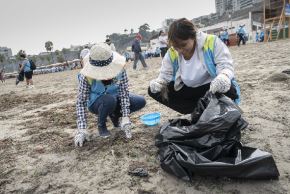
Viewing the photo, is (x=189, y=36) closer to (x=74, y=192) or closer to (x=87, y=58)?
(x=87, y=58)

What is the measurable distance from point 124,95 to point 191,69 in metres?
0.77

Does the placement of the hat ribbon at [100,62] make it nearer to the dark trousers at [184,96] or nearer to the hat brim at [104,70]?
the hat brim at [104,70]

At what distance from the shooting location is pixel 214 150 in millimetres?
2160

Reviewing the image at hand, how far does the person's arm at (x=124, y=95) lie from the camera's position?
10.4ft

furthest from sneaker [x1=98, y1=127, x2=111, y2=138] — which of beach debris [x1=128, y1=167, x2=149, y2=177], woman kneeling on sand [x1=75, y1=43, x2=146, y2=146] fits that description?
beach debris [x1=128, y1=167, x2=149, y2=177]

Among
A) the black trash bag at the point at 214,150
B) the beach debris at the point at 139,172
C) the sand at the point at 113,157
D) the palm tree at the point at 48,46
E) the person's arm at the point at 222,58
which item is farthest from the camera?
the palm tree at the point at 48,46

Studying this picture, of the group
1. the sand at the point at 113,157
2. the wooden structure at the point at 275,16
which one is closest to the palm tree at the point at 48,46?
the wooden structure at the point at 275,16

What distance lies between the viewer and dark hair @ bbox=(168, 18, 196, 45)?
251 centimetres

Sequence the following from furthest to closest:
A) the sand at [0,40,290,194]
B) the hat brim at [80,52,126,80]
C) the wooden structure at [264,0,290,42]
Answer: the wooden structure at [264,0,290,42] → the hat brim at [80,52,126,80] → the sand at [0,40,290,194]

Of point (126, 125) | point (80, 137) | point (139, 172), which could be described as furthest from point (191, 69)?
point (80, 137)

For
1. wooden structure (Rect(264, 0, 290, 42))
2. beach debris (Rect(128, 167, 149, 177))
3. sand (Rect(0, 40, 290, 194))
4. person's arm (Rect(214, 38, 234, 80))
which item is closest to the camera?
sand (Rect(0, 40, 290, 194))

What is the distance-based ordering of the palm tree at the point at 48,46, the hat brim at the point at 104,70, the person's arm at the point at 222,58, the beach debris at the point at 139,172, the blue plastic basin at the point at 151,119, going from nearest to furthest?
the beach debris at the point at 139,172 → the person's arm at the point at 222,58 → the hat brim at the point at 104,70 → the blue plastic basin at the point at 151,119 → the palm tree at the point at 48,46

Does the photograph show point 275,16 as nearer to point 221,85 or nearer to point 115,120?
point 115,120

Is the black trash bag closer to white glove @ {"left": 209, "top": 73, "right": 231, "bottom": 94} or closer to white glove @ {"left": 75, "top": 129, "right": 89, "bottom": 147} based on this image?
white glove @ {"left": 209, "top": 73, "right": 231, "bottom": 94}
